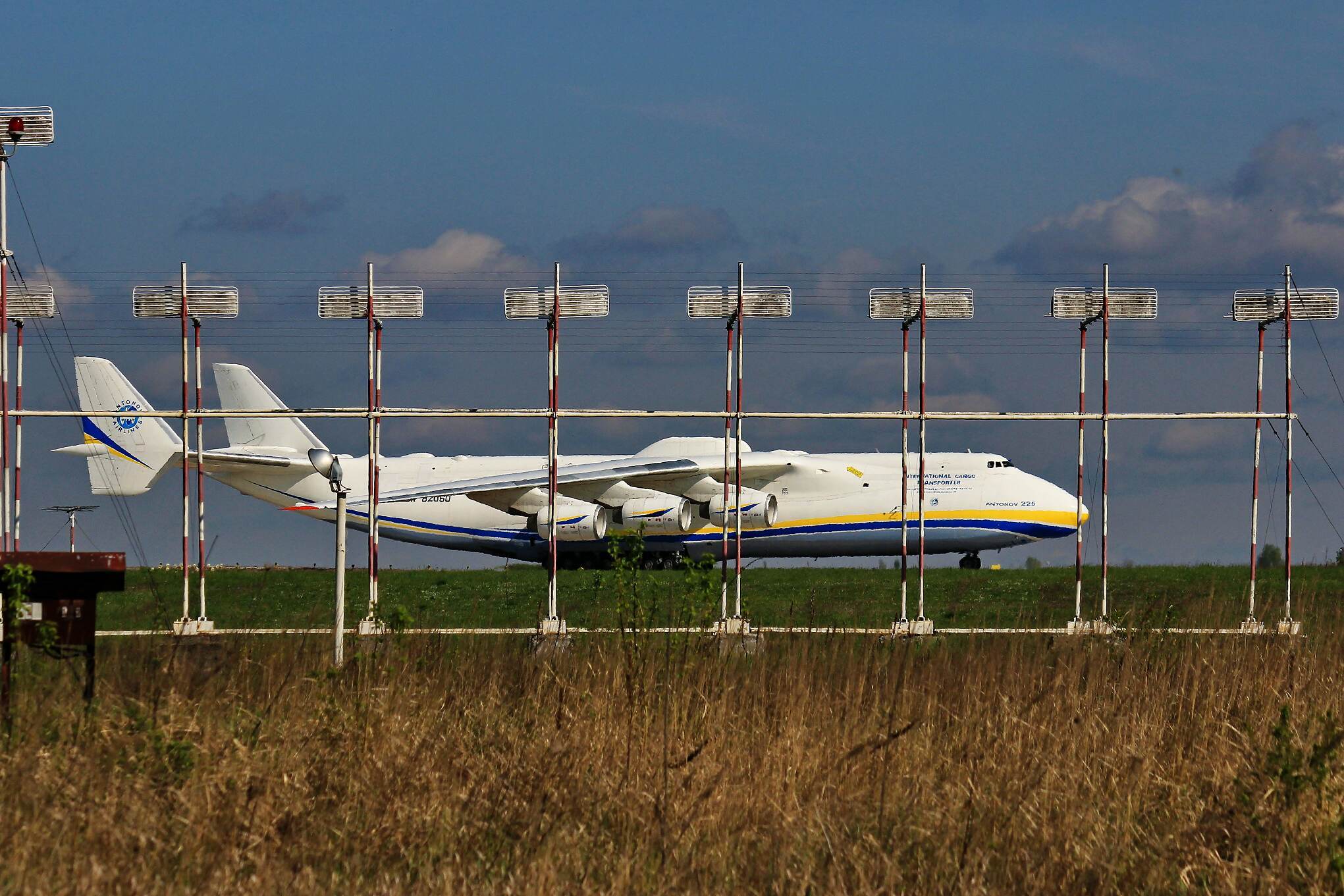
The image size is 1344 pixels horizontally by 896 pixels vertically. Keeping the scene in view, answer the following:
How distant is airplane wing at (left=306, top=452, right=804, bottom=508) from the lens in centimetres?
3306

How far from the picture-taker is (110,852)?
7.07m

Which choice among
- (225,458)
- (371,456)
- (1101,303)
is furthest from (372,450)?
(225,458)

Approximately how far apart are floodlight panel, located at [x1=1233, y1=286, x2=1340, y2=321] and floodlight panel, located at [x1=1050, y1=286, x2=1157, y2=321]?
121cm

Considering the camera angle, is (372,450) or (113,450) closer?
(372,450)

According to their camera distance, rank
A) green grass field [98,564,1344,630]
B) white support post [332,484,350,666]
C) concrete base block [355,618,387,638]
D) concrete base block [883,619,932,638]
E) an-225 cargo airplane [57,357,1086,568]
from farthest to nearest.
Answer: an-225 cargo airplane [57,357,1086,568], green grass field [98,564,1344,630], concrete base block [883,619,932,638], concrete base block [355,618,387,638], white support post [332,484,350,666]

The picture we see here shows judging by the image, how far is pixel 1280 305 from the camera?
62.3 ft

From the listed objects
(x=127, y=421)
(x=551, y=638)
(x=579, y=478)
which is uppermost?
(x=127, y=421)

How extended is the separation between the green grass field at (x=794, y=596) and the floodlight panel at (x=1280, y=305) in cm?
371

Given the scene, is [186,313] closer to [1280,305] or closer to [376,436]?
[376,436]

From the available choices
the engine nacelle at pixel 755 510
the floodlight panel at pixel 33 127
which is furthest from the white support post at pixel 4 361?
the engine nacelle at pixel 755 510

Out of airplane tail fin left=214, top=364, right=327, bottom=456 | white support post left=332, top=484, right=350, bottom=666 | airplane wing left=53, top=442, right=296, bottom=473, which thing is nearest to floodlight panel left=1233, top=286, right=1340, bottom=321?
white support post left=332, top=484, right=350, bottom=666

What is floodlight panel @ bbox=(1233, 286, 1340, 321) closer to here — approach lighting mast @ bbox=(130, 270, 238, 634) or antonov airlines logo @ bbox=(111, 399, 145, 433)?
approach lighting mast @ bbox=(130, 270, 238, 634)

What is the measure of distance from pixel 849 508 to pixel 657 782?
29.1 metres

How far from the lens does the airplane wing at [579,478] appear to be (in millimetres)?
33062
